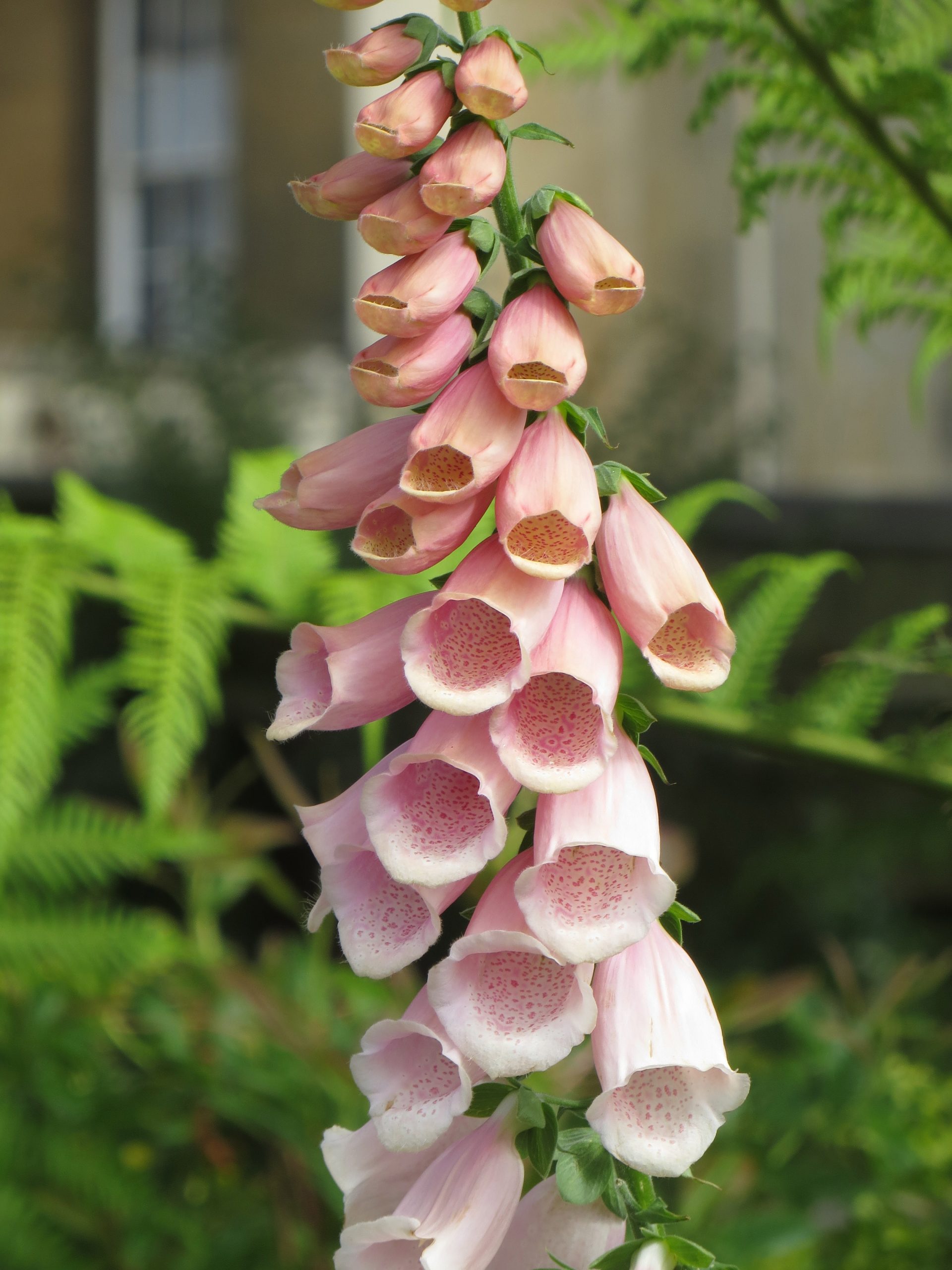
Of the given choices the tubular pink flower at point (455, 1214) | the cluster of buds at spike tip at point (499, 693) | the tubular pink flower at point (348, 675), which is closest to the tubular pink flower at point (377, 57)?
the cluster of buds at spike tip at point (499, 693)

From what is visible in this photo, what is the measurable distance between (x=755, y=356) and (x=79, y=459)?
4.04ft

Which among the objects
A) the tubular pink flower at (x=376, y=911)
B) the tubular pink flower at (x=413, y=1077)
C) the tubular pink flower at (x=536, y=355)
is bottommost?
the tubular pink flower at (x=413, y=1077)

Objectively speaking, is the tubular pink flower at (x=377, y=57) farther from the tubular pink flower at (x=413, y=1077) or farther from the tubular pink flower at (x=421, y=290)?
the tubular pink flower at (x=413, y=1077)

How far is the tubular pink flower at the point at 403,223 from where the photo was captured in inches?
9.1

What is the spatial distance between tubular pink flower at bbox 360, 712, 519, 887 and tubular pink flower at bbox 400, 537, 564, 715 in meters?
0.02

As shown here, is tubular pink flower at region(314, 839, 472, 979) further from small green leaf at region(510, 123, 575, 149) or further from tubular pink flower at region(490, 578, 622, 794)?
small green leaf at region(510, 123, 575, 149)

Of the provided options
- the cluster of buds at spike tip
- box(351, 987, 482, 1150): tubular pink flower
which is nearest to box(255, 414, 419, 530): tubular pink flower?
the cluster of buds at spike tip

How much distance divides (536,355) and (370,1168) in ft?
0.60

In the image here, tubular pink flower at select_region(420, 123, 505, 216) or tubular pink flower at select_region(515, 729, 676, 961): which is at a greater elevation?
tubular pink flower at select_region(420, 123, 505, 216)

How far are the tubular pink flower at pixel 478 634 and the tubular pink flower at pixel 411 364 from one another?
0.04m

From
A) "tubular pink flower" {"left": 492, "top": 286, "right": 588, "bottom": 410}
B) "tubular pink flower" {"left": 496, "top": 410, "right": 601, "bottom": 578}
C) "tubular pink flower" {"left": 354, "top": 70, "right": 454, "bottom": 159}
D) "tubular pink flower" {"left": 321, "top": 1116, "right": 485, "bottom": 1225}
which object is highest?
"tubular pink flower" {"left": 354, "top": 70, "right": 454, "bottom": 159}

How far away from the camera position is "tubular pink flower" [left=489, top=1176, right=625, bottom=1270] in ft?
0.77

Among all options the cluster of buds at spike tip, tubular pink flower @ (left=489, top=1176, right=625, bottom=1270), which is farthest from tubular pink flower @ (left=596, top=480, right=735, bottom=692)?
tubular pink flower @ (left=489, top=1176, right=625, bottom=1270)

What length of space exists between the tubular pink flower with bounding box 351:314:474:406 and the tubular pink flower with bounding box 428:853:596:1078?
0.10 meters
